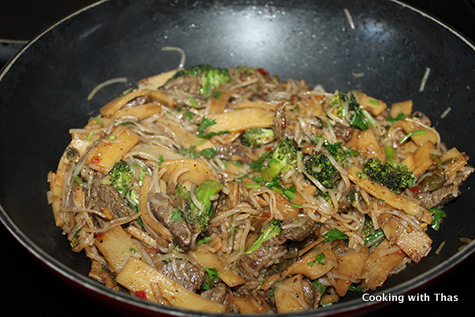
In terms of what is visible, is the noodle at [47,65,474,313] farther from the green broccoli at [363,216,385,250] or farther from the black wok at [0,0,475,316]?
the black wok at [0,0,475,316]

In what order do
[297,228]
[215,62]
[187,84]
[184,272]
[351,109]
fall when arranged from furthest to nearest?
[215,62] < [187,84] < [351,109] < [297,228] < [184,272]

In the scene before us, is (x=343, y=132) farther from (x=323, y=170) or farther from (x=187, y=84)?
(x=187, y=84)

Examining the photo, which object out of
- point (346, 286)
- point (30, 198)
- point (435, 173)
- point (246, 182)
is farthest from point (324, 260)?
point (30, 198)

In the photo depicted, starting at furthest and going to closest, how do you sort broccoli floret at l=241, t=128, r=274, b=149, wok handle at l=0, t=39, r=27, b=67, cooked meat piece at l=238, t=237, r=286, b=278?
wok handle at l=0, t=39, r=27, b=67
broccoli floret at l=241, t=128, r=274, b=149
cooked meat piece at l=238, t=237, r=286, b=278

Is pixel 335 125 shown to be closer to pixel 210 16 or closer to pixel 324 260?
pixel 324 260

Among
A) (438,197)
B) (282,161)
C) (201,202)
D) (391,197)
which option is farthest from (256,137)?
(438,197)

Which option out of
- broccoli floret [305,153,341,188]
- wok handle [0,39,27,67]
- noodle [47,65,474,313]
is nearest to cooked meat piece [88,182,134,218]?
noodle [47,65,474,313]
